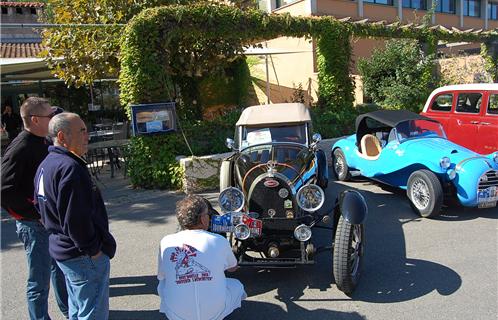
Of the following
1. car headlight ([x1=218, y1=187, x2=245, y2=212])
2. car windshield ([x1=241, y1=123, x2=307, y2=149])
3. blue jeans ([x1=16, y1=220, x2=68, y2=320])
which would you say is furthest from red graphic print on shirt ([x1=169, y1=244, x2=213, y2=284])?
car windshield ([x1=241, y1=123, x2=307, y2=149])

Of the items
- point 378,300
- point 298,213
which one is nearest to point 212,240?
point 298,213

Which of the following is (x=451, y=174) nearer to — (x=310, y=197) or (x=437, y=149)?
(x=437, y=149)

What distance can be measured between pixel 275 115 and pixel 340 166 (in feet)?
9.92

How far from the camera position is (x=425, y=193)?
582cm

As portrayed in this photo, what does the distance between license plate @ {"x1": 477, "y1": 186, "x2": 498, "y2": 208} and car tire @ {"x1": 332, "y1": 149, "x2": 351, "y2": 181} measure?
9.06ft

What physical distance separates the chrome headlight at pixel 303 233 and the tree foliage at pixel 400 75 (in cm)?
1007

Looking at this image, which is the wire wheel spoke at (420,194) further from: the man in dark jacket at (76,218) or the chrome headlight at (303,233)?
the man in dark jacket at (76,218)

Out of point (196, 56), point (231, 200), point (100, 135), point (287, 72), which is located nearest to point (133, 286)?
point (231, 200)

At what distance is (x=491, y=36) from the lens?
17.2m

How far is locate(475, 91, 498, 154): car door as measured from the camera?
7836mm

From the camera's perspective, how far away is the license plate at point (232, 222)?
3.75 metres

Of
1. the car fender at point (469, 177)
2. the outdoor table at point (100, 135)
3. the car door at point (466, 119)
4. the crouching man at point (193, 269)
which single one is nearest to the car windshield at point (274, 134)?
the car fender at point (469, 177)

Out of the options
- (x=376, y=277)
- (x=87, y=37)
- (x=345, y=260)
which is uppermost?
(x=87, y=37)

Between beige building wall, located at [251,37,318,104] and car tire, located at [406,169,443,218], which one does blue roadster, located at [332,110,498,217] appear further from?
beige building wall, located at [251,37,318,104]
